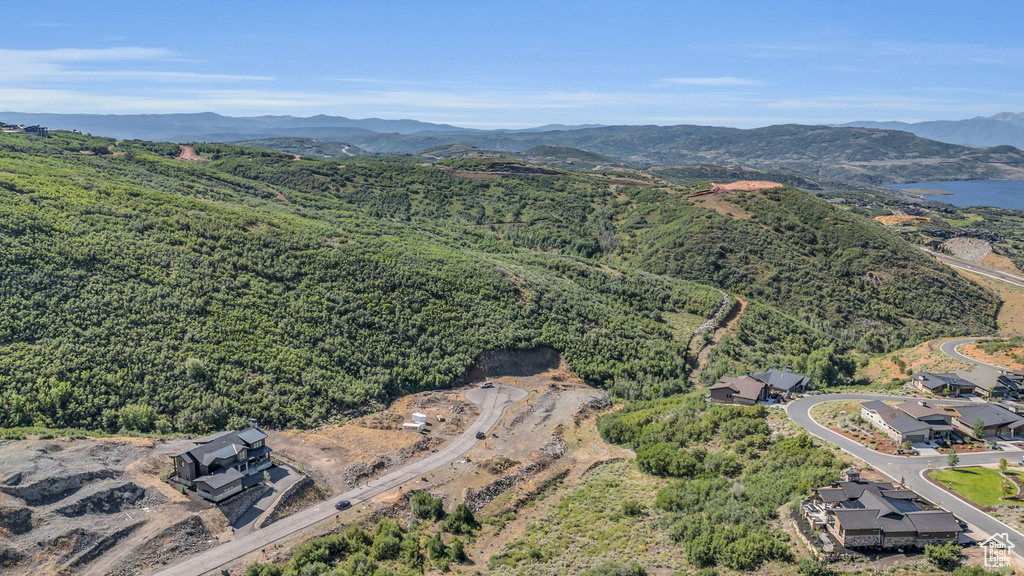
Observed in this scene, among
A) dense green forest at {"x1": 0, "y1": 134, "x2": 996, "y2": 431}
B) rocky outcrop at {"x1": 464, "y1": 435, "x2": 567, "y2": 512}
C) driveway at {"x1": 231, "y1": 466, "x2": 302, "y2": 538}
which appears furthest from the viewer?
dense green forest at {"x1": 0, "y1": 134, "x2": 996, "y2": 431}

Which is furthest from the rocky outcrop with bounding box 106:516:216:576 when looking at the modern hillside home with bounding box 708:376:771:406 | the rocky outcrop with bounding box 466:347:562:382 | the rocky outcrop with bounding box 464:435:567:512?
the modern hillside home with bounding box 708:376:771:406

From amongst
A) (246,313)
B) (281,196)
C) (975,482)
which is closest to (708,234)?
(975,482)

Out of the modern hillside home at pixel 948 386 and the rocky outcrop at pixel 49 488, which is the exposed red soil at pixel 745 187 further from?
the rocky outcrop at pixel 49 488

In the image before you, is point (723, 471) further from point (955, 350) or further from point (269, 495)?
point (955, 350)

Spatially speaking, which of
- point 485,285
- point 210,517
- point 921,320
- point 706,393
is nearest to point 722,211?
point 921,320

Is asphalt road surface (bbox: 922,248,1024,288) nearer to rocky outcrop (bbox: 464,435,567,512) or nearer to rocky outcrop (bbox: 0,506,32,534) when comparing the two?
rocky outcrop (bbox: 464,435,567,512)

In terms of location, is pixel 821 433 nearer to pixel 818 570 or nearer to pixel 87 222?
pixel 818 570

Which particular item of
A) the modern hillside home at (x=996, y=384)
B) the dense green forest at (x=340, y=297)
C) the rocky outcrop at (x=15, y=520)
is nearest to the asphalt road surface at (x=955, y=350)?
the modern hillside home at (x=996, y=384)
